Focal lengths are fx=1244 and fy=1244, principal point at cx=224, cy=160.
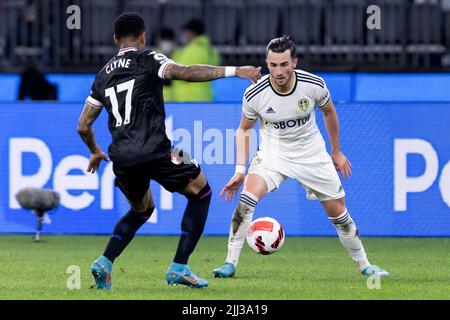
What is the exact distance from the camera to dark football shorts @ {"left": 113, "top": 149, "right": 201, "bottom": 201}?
354 inches

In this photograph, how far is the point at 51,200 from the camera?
1361 cm

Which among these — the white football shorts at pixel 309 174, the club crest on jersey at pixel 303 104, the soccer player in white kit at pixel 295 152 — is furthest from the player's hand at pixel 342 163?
the club crest on jersey at pixel 303 104

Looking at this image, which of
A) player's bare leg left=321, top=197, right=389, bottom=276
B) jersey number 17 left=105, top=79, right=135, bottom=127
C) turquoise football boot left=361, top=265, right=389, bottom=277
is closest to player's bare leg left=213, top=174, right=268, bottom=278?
player's bare leg left=321, top=197, right=389, bottom=276

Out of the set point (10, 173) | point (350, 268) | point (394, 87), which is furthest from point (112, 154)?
point (394, 87)

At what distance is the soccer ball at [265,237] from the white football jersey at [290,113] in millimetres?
606

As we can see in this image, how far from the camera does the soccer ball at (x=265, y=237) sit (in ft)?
33.9

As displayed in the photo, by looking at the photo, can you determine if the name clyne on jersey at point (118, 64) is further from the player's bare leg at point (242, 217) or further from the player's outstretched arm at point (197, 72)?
the player's bare leg at point (242, 217)

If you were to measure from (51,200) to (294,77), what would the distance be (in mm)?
4347

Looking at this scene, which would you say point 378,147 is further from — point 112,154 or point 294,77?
point 112,154

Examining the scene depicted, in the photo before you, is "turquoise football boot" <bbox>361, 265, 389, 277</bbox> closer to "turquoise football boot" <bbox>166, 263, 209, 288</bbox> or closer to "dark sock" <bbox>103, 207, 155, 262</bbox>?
"turquoise football boot" <bbox>166, 263, 209, 288</bbox>

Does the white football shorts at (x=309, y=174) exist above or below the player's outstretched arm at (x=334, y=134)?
below

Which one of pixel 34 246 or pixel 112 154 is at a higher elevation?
pixel 112 154

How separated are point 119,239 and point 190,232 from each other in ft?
1.74
